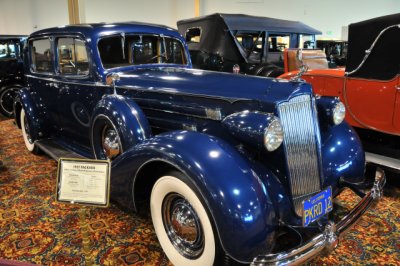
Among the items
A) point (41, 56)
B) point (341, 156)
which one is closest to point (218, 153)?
point (341, 156)

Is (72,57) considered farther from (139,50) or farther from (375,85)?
(375,85)

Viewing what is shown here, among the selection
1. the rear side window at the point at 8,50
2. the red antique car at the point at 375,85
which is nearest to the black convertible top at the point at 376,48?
the red antique car at the point at 375,85

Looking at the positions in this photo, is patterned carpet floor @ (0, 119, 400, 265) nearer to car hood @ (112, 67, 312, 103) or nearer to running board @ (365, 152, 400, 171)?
running board @ (365, 152, 400, 171)

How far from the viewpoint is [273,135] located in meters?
2.00

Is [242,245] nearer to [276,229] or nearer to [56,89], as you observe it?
[276,229]

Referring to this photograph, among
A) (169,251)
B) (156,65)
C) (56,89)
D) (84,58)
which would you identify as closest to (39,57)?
(56,89)

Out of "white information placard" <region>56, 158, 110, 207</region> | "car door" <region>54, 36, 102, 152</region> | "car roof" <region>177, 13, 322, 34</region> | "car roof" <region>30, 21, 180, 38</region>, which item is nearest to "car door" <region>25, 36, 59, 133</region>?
"car door" <region>54, 36, 102, 152</region>

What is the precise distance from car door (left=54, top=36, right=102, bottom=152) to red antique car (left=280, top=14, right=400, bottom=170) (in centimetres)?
266

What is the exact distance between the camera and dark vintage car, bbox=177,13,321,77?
6746 millimetres

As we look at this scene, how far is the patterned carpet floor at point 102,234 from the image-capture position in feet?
7.98

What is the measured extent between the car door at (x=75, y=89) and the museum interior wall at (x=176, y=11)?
334 inches

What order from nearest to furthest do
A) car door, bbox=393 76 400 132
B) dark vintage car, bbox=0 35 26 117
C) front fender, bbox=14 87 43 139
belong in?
car door, bbox=393 76 400 132, front fender, bbox=14 87 43 139, dark vintage car, bbox=0 35 26 117

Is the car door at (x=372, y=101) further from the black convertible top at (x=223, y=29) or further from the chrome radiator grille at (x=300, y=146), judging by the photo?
the black convertible top at (x=223, y=29)

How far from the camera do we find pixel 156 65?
3.48 metres
